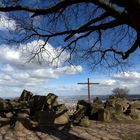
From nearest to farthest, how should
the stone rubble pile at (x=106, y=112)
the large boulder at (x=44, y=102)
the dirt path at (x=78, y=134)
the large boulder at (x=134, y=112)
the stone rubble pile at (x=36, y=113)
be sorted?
the dirt path at (x=78, y=134)
the stone rubble pile at (x=36, y=113)
the large boulder at (x=44, y=102)
the stone rubble pile at (x=106, y=112)
the large boulder at (x=134, y=112)

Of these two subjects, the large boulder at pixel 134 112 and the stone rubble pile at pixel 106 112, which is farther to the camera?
the large boulder at pixel 134 112

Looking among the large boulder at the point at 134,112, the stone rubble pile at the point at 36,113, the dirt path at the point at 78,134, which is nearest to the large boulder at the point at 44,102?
the stone rubble pile at the point at 36,113

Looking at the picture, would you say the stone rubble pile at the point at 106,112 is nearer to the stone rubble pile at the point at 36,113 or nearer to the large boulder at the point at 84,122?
the large boulder at the point at 84,122

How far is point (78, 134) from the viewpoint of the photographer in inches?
580

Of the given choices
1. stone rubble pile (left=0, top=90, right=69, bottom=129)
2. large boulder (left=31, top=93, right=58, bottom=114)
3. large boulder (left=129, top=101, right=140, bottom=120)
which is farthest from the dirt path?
large boulder (left=129, top=101, right=140, bottom=120)

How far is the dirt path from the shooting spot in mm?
14055

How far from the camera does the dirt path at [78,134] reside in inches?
553

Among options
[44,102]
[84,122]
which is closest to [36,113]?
[44,102]

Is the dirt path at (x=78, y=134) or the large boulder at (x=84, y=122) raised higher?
the large boulder at (x=84, y=122)

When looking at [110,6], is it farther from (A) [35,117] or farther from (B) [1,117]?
(B) [1,117]

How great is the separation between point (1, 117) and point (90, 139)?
492cm

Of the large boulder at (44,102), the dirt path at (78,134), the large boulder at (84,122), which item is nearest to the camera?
the dirt path at (78,134)

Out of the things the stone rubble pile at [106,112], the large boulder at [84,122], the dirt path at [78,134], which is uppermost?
the stone rubble pile at [106,112]

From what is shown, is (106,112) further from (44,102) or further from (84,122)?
(44,102)
